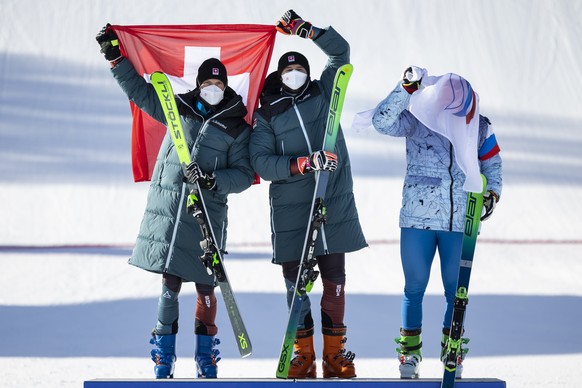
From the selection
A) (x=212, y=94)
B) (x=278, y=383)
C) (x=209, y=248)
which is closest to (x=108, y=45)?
(x=212, y=94)

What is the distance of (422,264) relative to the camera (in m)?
3.95

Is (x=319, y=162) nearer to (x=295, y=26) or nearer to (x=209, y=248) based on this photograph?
(x=209, y=248)

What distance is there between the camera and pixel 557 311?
6117 millimetres

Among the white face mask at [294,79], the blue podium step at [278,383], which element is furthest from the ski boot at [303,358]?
the white face mask at [294,79]

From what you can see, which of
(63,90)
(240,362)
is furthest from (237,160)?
(63,90)

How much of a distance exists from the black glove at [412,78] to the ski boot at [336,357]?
1.10m

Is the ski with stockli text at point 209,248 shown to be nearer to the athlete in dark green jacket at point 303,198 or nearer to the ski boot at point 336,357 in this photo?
the athlete in dark green jacket at point 303,198

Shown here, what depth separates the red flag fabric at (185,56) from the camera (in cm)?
458

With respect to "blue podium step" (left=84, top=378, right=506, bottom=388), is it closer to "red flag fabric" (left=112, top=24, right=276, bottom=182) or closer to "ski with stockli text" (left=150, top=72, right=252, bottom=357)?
"ski with stockli text" (left=150, top=72, right=252, bottom=357)

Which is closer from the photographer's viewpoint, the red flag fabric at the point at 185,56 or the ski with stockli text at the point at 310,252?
the ski with stockli text at the point at 310,252

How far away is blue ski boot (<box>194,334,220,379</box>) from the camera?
13.4 ft

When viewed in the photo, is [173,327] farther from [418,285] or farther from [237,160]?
[418,285]

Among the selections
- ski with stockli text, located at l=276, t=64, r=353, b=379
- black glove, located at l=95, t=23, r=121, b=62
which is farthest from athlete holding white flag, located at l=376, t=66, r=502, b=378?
black glove, located at l=95, t=23, r=121, b=62

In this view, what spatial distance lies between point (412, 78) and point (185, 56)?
1.49 meters
